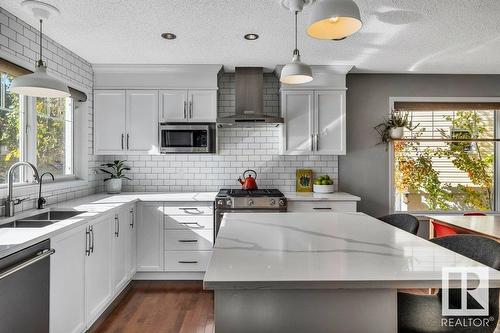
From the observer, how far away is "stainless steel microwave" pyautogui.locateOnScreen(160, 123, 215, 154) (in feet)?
13.1

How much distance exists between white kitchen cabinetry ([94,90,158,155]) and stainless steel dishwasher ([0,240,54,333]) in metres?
2.19

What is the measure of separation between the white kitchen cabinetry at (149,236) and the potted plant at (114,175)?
583mm

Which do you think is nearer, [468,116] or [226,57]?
[226,57]

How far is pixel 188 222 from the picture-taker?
3.75m

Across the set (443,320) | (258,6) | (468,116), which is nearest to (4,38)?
(258,6)

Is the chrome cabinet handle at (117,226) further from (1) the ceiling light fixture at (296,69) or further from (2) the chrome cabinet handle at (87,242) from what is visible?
(1) the ceiling light fixture at (296,69)

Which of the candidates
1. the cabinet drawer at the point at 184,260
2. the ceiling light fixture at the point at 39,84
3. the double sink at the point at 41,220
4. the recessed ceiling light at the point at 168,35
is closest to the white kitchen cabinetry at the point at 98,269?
the double sink at the point at 41,220

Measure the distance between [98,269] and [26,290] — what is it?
38.5 inches

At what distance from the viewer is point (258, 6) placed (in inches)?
98.3

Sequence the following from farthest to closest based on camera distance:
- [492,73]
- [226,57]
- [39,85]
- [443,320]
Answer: [492,73], [226,57], [39,85], [443,320]

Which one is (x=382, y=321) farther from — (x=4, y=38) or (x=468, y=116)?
(x=468, y=116)

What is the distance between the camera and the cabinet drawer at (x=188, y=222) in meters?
3.74

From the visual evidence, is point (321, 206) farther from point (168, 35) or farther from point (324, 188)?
point (168, 35)

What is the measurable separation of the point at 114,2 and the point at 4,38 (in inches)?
36.0
